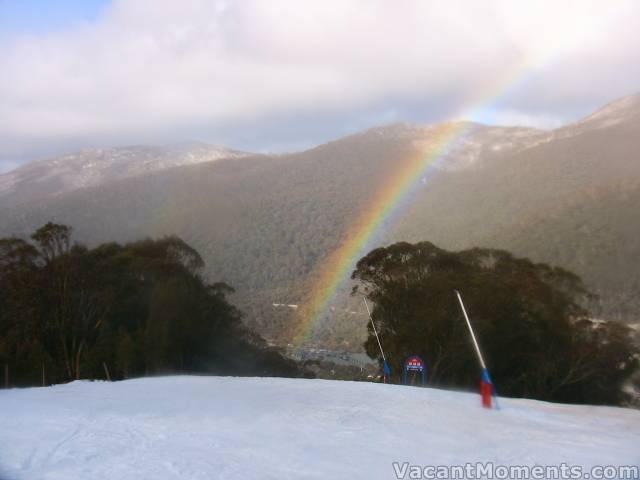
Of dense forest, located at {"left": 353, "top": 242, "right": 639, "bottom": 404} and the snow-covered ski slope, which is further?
dense forest, located at {"left": 353, "top": 242, "right": 639, "bottom": 404}

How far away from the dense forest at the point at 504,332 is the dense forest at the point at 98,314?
854cm

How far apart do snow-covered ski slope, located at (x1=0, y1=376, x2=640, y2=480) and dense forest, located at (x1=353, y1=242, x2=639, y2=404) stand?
498 inches

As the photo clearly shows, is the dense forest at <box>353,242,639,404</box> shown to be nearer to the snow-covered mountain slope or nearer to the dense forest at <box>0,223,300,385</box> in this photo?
the dense forest at <box>0,223,300,385</box>

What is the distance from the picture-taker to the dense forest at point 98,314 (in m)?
23.4

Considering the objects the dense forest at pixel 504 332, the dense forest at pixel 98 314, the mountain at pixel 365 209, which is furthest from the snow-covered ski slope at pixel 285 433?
the mountain at pixel 365 209

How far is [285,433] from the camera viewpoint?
799 centimetres

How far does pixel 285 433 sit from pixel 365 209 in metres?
78.1

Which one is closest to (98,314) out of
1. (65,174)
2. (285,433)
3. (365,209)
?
(285,433)

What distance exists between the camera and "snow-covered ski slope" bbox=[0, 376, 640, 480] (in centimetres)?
659

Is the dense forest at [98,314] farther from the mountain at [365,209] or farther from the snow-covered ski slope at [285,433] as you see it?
the mountain at [365,209]

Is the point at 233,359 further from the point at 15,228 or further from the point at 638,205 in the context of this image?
the point at 15,228

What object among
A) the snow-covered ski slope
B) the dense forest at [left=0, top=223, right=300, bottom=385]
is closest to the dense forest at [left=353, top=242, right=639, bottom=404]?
the dense forest at [left=0, top=223, right=300, bottom=385]

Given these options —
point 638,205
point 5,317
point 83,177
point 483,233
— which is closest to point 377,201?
point 483,233

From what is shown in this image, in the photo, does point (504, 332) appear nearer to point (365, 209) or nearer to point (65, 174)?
point (365, 209)
